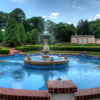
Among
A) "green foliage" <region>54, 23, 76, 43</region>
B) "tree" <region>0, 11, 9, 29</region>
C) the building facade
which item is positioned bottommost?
the building facade

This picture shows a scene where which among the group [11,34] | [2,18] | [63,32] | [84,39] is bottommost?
[84,39]

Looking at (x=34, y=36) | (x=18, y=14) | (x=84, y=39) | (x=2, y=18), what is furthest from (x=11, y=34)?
(x=2, y=18)

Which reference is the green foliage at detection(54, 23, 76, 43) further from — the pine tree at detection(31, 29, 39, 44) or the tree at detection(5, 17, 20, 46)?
the tree at detection(5, 17, 20, 46)

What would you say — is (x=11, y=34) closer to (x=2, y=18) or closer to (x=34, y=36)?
(x=34, y=36)

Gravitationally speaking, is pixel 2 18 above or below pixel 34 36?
above

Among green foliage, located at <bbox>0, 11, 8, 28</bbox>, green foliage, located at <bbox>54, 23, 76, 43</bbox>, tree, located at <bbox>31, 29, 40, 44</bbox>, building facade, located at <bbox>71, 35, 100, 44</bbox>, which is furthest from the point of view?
green foliage, located at <bbox>0, 11, 8, 28</bbox>

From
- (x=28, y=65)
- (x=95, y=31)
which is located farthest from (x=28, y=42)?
(x=95, y=31)

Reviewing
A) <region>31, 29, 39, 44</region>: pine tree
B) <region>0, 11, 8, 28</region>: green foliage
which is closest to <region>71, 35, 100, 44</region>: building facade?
<region>31, 29, 39, 44</region>: pine tree

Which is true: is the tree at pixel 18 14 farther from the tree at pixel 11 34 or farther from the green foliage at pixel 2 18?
the tree at pixel 11 34

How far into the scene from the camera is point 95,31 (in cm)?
4600

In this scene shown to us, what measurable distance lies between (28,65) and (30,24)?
45.3 metres

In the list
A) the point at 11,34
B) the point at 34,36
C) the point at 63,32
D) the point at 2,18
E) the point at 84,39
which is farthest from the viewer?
the point at 2,18

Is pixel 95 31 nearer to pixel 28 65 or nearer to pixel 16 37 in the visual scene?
pixel 16 37

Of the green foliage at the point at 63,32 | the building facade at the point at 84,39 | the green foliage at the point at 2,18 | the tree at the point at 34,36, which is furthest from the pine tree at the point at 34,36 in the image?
the green foliage at the point at 2,18
